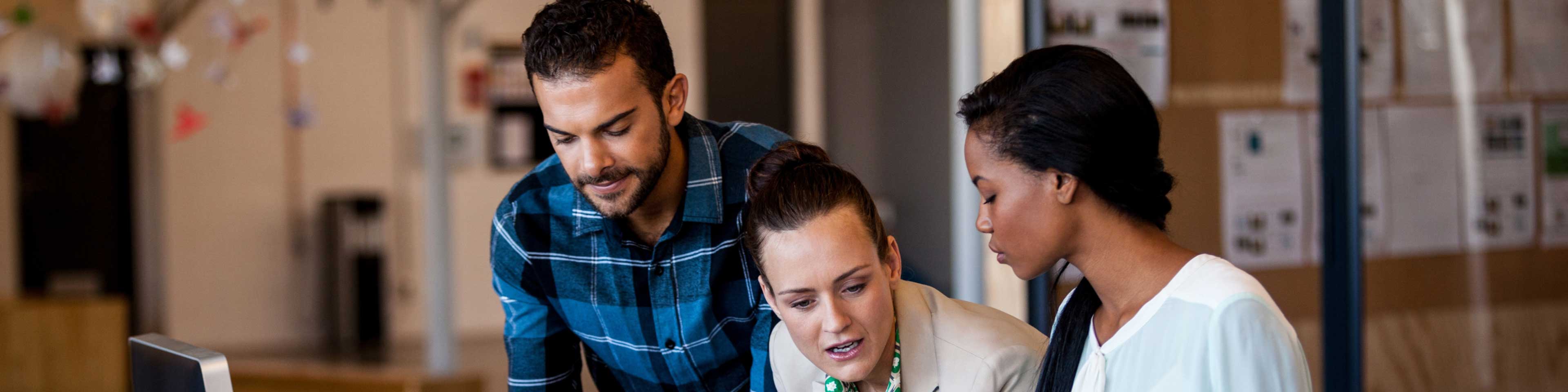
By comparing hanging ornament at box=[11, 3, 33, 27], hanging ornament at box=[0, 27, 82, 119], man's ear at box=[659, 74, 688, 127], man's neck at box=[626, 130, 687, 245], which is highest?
hanging ornament at box=[11, 3, 33, 27]

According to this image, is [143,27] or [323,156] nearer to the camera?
[143,27]

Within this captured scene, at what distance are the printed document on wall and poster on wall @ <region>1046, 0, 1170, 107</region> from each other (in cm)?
51

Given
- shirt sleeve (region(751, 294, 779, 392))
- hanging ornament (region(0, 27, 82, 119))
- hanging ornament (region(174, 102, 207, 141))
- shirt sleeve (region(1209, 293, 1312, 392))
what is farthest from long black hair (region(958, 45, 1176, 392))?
hanging ornament (region(174, 102, 207, 141))

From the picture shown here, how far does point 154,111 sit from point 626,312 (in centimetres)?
529

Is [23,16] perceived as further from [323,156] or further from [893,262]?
[893,262]

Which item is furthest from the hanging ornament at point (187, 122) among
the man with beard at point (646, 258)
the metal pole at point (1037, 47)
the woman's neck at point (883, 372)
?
the woman's neck at point (883, 372)

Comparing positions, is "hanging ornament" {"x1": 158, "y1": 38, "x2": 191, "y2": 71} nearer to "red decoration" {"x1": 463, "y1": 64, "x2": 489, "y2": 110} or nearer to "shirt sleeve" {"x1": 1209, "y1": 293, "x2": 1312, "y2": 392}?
"red decoration" {"x1": 463, "y1": 64, "x2": 489, "y2": 110}

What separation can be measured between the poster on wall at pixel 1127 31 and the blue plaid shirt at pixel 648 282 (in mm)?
1322

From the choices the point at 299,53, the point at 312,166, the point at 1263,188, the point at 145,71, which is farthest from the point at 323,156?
the point at 1263,188

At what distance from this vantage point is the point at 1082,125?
3.89 ft

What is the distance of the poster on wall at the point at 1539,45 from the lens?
7.61 ft

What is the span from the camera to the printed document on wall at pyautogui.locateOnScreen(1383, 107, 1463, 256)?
97.2 inches

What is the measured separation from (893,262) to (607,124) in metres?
0.36

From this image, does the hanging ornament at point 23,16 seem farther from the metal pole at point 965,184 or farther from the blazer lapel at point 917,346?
the blazer lapel at point 917,346
